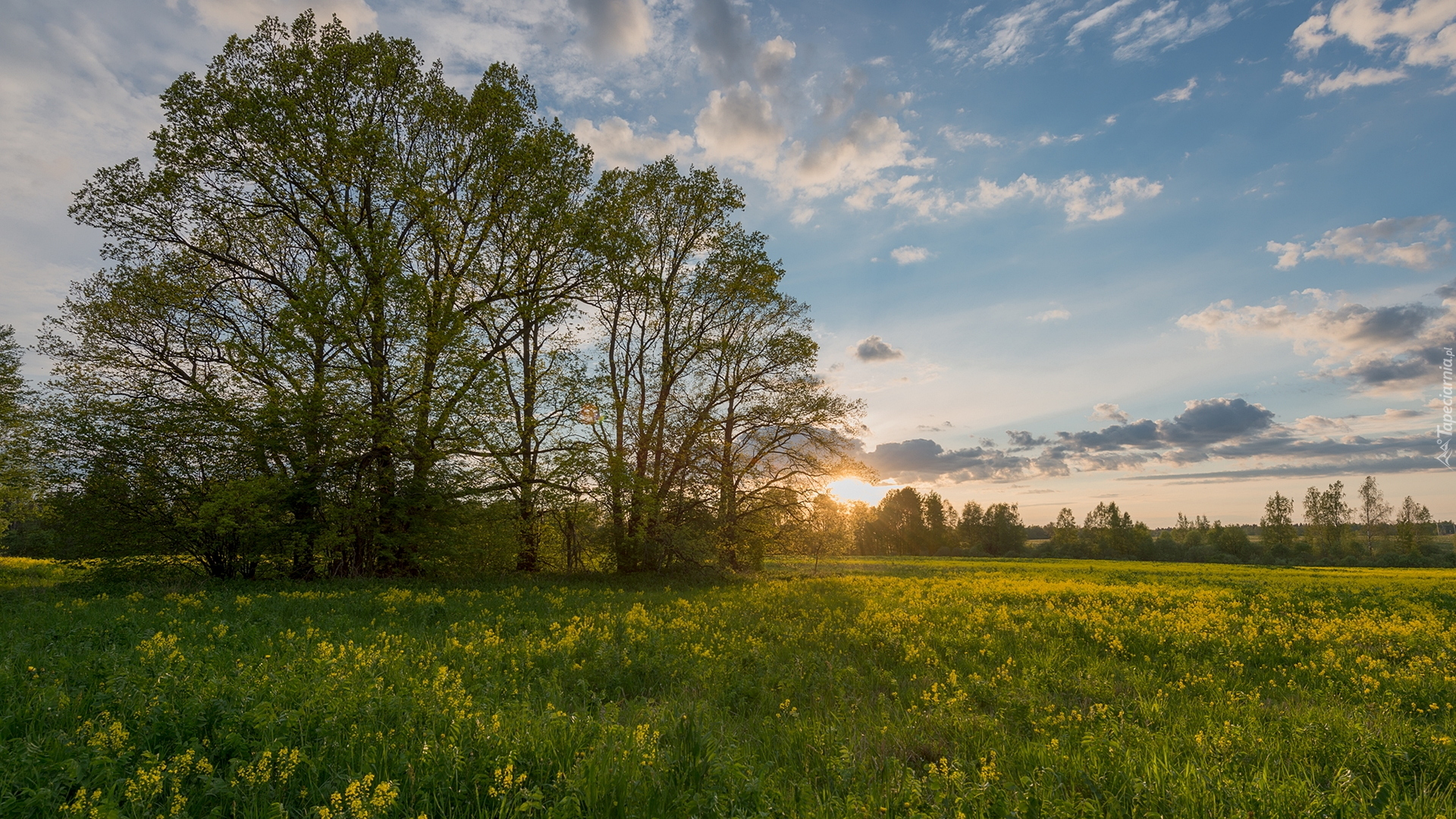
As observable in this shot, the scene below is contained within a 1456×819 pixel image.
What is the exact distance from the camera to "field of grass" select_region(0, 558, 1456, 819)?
3432 millimetres

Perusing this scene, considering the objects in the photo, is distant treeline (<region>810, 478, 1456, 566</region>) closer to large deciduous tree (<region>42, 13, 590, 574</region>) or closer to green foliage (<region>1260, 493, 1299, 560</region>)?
green foliage (<region>1260, 493, 1299, 560</region>)

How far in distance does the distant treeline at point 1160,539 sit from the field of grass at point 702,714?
81.2 m

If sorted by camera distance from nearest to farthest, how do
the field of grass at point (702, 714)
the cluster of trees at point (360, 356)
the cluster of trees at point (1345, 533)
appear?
the field of grass at point (702, 714) < the cluster of trees at point (360, 356) < the cluster of trees at point (1345, 533)

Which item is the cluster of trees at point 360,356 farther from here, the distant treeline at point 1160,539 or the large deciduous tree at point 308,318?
the distant treeline at point 1160,539

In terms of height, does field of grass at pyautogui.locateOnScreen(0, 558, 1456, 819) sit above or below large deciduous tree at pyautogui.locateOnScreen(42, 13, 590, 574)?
below

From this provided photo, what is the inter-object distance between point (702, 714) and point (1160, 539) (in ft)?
418

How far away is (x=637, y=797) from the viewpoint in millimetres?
3496

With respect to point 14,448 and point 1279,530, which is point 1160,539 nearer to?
point 1279,530

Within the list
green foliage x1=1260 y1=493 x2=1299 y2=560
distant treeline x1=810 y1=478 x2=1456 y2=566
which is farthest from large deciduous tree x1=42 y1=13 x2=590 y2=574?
green foliage x1=1260 y1=493 x2=1299 y2=560

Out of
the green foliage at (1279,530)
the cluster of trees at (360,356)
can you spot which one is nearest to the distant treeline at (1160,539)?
the green foliage at (1279,530)

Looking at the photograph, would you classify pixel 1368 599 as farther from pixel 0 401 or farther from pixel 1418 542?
pixel 1418 542

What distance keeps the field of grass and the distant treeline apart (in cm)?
8116

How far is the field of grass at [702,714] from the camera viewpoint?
3432 millimetres

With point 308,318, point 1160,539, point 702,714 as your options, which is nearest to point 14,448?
point 308,318
